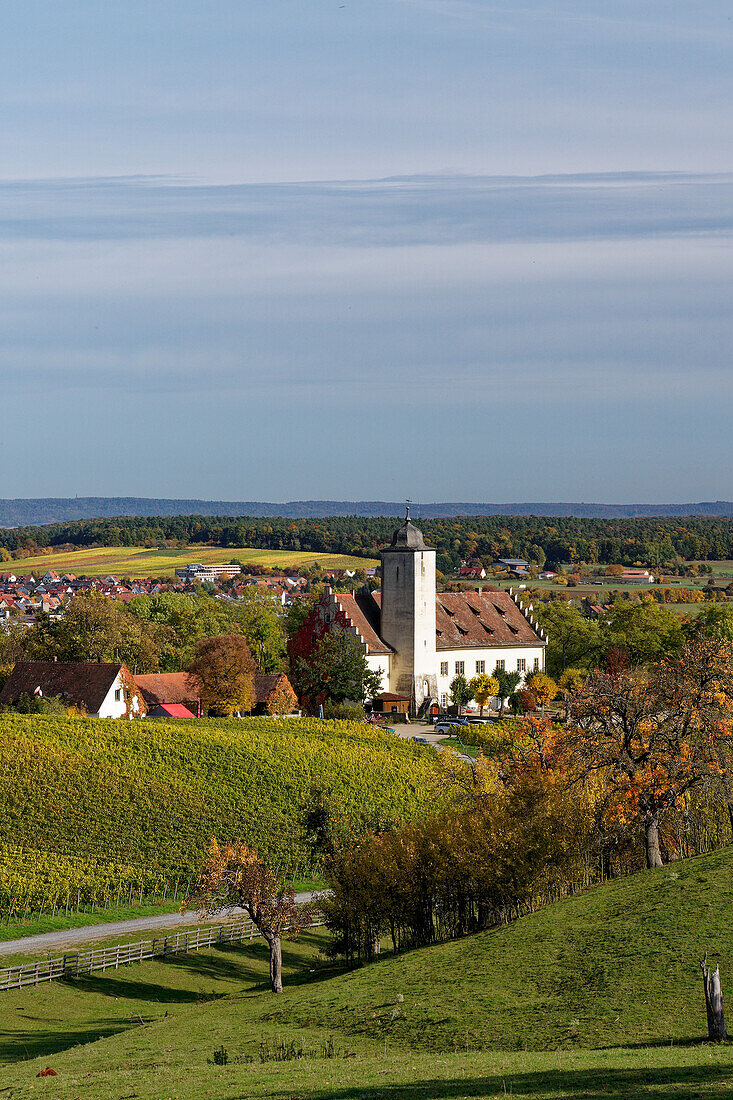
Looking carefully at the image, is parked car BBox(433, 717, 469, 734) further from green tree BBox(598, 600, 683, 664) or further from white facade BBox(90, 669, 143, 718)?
white facade BBox(90, 669, 143, 718)

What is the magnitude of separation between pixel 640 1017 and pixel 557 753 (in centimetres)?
1673

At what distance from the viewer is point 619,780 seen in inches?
1451

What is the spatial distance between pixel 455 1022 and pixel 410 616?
6322 centimetres

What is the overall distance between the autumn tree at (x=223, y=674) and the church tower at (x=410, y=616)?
12274mm

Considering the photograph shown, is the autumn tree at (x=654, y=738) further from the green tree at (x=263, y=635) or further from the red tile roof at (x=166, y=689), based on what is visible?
the green tree at (x=263, y=635)

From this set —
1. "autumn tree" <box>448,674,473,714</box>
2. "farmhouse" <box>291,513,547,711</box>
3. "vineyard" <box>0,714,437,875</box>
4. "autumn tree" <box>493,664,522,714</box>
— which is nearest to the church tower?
"farmhouse" <box>291,513,547,711</box>

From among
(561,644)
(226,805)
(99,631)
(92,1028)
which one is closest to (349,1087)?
(92,1028)

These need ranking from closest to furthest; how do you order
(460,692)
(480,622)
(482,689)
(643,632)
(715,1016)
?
(715,1016) → (482,689) → (460,692) → (480,622) → (643,632)

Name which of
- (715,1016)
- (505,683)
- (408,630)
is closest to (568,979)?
(715,1016)

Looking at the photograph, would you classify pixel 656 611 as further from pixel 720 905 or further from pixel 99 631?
pixel 720 905

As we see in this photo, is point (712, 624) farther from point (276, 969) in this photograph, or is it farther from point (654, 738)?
point (276, 969)

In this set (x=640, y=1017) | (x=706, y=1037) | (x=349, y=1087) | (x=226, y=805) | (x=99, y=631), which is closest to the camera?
(x=349, y=1087)

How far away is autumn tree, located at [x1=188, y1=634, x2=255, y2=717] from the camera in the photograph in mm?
77750

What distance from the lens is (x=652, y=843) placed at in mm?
36125
